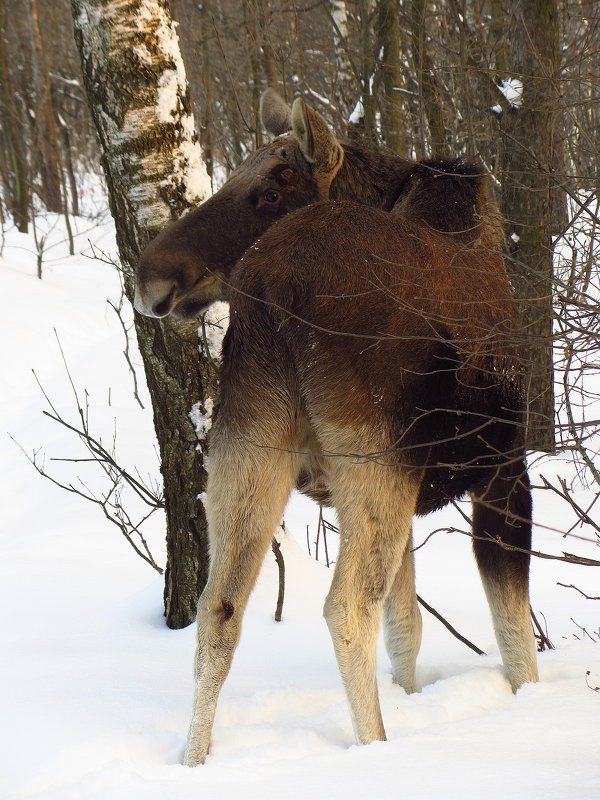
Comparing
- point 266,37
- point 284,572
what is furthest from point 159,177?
point 266,37

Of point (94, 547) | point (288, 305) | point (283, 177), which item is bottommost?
point (94, 547)

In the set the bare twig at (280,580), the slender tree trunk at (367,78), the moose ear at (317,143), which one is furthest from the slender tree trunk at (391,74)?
the bare twig at (280,580)

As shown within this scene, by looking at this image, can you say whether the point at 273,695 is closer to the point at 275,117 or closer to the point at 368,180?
the point at 368,180

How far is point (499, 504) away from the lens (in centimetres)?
333

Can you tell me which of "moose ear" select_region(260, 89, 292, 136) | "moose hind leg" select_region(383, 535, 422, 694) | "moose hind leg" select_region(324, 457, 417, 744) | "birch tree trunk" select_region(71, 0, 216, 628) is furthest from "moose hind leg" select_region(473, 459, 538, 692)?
→ "moose ear" select_region(260, 89, 292, 136)

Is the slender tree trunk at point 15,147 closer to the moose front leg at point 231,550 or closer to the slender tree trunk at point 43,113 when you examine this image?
the slender tree trunk at point 43,113

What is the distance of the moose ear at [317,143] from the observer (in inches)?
126

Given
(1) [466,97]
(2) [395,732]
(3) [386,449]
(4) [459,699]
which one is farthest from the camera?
(1) [466,97]

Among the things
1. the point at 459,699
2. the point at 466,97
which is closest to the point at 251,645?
the point at 459,699

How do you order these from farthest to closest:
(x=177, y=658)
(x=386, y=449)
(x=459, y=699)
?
1. (x=177, y=658)
2. (x=459, y=699)
3. (x=386, y=449)

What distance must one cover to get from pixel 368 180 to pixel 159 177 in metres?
1.11

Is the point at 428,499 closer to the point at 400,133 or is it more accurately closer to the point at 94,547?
the point at 94,547

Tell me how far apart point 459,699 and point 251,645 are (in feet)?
3.77

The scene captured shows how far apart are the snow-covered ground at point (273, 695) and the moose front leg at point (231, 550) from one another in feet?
0.82
